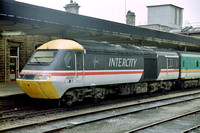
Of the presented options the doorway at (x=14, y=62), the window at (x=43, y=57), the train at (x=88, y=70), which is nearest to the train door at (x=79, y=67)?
the train at (x=88, y=70)

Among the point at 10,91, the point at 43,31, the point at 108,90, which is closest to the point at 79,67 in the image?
the point at 108,90

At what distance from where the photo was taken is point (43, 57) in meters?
12.4

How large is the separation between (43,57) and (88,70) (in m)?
2.06

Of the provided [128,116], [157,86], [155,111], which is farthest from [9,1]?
[157,86]

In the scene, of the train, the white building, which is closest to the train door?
the train

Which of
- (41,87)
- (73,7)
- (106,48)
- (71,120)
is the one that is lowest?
(71,120)

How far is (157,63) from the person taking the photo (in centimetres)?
1809

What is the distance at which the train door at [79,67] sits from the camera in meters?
12.6

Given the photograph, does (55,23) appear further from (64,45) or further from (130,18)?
(130,18)

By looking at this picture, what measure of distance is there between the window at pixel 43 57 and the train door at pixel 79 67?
1.01 metres

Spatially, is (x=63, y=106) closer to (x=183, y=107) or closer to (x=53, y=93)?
(x=53, y=93)

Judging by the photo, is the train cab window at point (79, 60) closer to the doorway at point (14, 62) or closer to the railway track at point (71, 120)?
the railway track at point (71, 120)

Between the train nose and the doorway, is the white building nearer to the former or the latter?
the doorway

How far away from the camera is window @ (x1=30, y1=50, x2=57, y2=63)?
12.2 m
